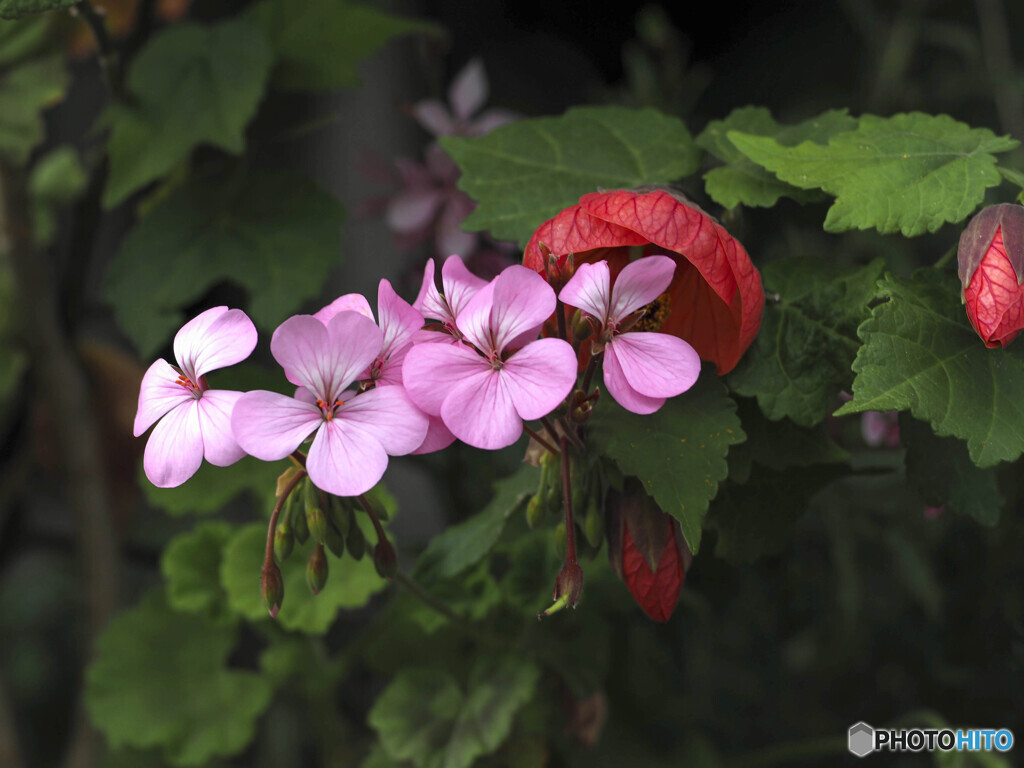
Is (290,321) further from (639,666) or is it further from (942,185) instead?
(639,666)

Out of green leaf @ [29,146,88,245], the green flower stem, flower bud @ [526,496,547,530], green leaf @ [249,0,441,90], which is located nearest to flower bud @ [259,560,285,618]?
the green flower stem

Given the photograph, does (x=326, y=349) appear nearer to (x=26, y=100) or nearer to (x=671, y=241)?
(x=671, y=241)

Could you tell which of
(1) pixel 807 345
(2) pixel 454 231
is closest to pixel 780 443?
(1) pixel 807 345

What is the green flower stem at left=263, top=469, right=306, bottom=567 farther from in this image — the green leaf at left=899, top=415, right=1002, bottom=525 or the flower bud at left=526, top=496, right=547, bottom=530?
the green leaf at left=899, top=415, right=1002, bottom=525

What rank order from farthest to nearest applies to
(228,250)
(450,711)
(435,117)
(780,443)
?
(435,117) < (228,250) < (450,711) < (780,443)

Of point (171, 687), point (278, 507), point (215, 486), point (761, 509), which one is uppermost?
point (278, 507)

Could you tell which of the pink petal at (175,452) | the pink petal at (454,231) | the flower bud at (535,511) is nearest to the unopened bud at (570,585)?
the flower bud at (535,511)
